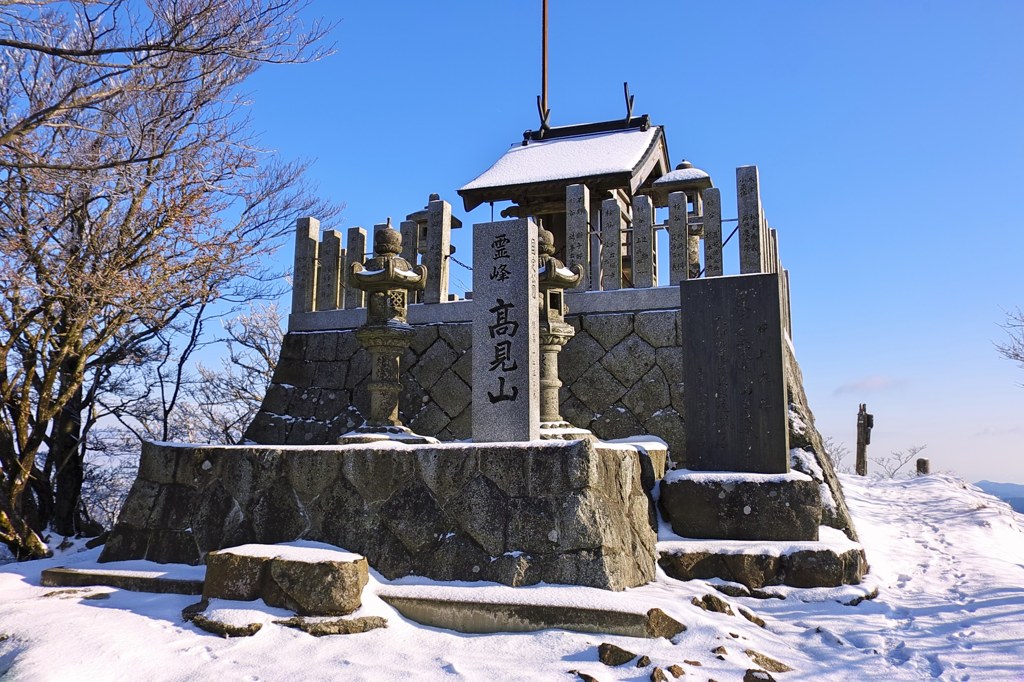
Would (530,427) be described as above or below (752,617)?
above

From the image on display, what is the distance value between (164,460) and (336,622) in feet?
8.11

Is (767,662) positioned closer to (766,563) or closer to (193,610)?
(766,563)

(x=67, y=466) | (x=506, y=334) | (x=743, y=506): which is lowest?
(x=743, y=506)

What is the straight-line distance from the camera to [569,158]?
509 inches

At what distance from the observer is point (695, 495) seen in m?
5.76

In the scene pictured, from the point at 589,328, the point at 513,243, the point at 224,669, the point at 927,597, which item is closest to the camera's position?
the point at 224,669

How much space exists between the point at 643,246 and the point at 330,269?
446cm

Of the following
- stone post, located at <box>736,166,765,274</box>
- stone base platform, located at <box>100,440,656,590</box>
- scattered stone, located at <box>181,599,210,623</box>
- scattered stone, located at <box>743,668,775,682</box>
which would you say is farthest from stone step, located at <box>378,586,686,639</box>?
stone post, located at <box>736,166,765,274</box>

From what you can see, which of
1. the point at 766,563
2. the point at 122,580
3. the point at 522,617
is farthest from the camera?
the point at 766,563

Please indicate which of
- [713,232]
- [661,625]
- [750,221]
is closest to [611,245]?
[713,232]

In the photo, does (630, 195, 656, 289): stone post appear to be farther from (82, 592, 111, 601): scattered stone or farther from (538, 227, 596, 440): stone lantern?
(82, 592, 111, 601): scattered stone

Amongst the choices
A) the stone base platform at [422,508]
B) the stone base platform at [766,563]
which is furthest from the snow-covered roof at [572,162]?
the stone base platform at [766,563]

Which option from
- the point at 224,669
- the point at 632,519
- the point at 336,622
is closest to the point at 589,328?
the point at 632,519

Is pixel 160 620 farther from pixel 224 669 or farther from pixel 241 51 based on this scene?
pixel 241 51
